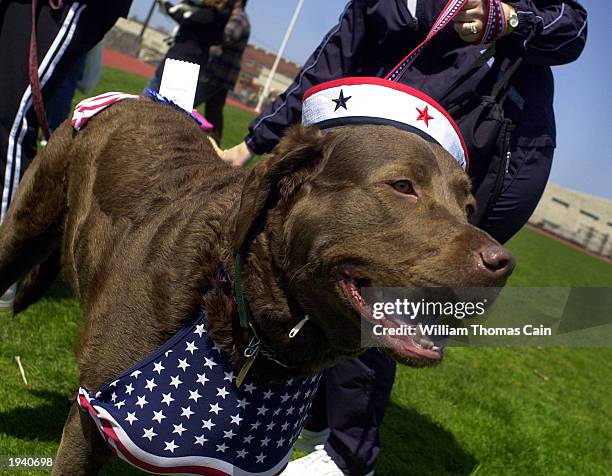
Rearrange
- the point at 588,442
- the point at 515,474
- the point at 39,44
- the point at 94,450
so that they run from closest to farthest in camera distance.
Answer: the point at 94,450, the point at 39,44, the point at 515,474, the point at 588,442

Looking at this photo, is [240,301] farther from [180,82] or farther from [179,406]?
[180,82]

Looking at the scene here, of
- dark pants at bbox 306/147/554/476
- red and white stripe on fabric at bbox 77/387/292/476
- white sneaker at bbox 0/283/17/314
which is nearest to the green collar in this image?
red and white stripe on fabric at bbox 77/387/292/476

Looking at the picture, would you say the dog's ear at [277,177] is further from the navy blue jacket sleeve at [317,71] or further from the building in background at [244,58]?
the building in background at [244,58]

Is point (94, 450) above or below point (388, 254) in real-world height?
below

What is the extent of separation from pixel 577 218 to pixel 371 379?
48.2m

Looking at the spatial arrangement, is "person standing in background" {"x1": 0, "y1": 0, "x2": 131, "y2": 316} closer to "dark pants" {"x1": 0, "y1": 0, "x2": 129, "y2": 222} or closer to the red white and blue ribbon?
"dark pants" {"x1": 0, "y1": 0, "x2": 129, "y2": 222}

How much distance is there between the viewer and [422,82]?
330 cm

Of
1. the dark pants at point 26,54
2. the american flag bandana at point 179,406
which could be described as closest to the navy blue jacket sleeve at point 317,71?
the dark pants at point 26,54

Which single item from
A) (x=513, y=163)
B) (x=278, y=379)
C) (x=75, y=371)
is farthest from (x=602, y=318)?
(x=75, y=371)

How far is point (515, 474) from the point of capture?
196 inches

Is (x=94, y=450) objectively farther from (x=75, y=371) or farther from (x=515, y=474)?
(x=515, y=474)

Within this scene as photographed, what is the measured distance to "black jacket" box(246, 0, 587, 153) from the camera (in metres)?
3.26

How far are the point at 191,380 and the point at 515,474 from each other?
3231 millimetres

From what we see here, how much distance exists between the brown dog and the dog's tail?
0.67 metres
